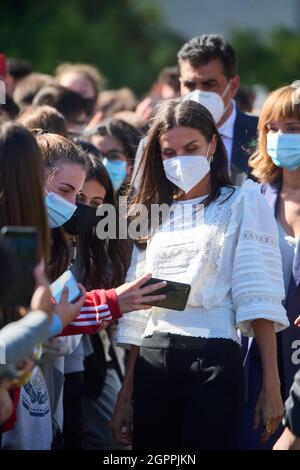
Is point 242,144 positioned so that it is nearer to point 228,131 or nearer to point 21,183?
point 228,131

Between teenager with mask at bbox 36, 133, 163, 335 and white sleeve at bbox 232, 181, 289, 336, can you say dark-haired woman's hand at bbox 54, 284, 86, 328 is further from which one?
white sleeve at bbox 232, 181, 289, 336

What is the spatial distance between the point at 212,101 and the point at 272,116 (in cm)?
94

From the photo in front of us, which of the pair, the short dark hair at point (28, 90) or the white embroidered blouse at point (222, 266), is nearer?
the white embroidered blouse at point (222, 266)

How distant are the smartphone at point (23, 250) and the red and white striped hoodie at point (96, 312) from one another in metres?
0.66

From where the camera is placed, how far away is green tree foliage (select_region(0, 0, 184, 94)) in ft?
69.3

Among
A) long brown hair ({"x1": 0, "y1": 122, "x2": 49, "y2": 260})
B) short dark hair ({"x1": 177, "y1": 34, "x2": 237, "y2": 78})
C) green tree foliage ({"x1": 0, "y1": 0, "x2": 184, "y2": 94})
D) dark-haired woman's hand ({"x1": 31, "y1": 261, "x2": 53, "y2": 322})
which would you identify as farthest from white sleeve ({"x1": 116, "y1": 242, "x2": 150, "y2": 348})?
green tree foliage ({"x1": 0, "y1": 0, "x2": 184, "y2": 94})

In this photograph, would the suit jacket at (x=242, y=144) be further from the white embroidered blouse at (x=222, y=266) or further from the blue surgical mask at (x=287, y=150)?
the white embroidered blouse at (x=222, y=266)

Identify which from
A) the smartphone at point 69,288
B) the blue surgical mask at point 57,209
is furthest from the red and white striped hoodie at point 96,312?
the blue surgical mask at point 57,209

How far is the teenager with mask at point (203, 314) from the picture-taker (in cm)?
380

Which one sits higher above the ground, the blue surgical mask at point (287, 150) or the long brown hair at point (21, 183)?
the blue surgical mask at point (287, 150)

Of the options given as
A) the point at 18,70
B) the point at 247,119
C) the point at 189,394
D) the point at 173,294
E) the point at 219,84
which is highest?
the point at 18,70

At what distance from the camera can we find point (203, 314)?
387 cm

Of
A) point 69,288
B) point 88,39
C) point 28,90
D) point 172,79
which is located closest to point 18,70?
point 172,79

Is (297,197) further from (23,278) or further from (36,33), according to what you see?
(36,33)
